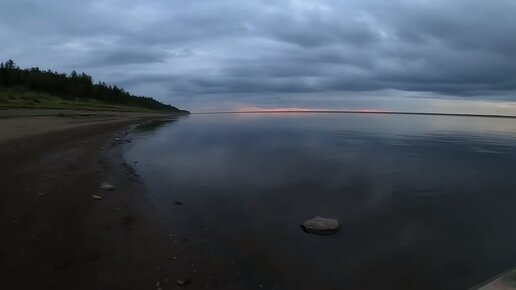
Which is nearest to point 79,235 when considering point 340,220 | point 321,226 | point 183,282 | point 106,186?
point 183,282

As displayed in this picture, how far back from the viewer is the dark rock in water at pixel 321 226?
921 centimetres

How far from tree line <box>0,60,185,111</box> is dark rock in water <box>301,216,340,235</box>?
9768 cm

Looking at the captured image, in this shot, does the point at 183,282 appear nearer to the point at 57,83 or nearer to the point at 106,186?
the point at 106,186

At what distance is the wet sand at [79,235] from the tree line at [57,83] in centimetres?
9182

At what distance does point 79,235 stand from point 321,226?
5.57m

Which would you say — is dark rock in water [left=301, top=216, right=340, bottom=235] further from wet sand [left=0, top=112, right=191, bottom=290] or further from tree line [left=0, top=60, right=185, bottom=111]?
tree line [left=0, top=60, right=185, bottom=111]

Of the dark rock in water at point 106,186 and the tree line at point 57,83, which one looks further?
the tree line at point 57,83

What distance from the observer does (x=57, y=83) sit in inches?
3947

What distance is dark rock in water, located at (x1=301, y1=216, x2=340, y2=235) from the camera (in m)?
9.21

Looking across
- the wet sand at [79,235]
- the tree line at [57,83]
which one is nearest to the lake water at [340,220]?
the wet sand at [79,235]

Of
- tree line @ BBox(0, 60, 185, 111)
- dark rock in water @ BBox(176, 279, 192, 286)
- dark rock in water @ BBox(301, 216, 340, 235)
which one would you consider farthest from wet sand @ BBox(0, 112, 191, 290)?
tree line @ BBox(0, 60, 185, 111)

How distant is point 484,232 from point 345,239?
415cm

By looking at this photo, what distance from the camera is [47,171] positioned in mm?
13711

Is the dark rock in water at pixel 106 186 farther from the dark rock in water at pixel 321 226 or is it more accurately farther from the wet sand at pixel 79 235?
the dark rock in water at pixel 321 226
